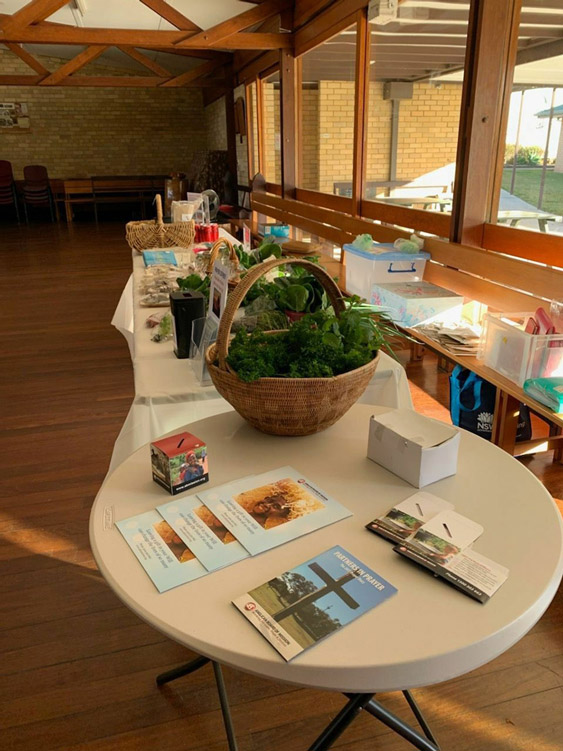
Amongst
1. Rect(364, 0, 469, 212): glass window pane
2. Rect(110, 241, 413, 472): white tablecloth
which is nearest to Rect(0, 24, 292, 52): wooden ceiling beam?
Rect(364, 0, 469, 212): glass window pane

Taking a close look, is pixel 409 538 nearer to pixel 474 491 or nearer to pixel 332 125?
pixel 474 491

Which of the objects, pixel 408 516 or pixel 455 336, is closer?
pixel 408 516

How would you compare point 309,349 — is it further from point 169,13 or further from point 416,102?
point 169,13

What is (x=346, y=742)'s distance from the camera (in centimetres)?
147

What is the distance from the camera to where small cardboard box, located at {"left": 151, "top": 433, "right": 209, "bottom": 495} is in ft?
3.67

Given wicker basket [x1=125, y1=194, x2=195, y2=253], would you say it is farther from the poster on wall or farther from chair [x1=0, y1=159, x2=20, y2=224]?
the poster on wall

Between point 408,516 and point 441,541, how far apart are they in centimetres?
9

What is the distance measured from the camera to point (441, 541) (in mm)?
963

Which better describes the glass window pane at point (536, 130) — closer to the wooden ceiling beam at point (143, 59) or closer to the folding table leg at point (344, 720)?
the folding table leg at point (344, 720)

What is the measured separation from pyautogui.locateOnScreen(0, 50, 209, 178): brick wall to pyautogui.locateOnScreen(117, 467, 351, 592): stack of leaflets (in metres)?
13.6

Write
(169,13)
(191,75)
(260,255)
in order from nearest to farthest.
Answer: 1. (260,255)
2. (169,13)
3. (191,75)

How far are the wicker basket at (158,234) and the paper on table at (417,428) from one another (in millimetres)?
3070

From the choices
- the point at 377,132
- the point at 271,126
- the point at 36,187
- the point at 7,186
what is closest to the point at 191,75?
the point at 271,126

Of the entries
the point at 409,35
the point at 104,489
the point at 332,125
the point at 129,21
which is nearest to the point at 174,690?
the point at 104,489
